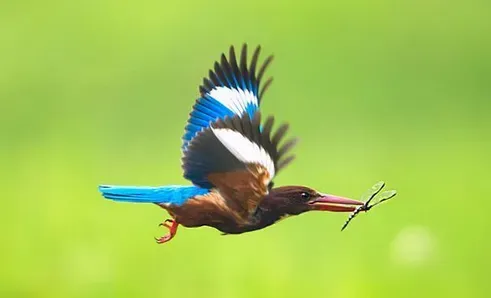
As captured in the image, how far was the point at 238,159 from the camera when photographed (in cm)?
73

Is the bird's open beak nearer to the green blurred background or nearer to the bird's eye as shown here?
the bird's eye

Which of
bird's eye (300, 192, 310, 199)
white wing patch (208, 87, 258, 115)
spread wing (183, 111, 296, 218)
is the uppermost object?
white wing patch (208, 87, 258, 115)

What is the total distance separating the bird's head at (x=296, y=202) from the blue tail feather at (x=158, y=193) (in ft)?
0.20

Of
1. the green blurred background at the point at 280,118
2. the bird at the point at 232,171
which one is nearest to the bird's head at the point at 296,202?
the bird at the point at 232,171

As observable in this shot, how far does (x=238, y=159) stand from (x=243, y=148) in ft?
0.05
